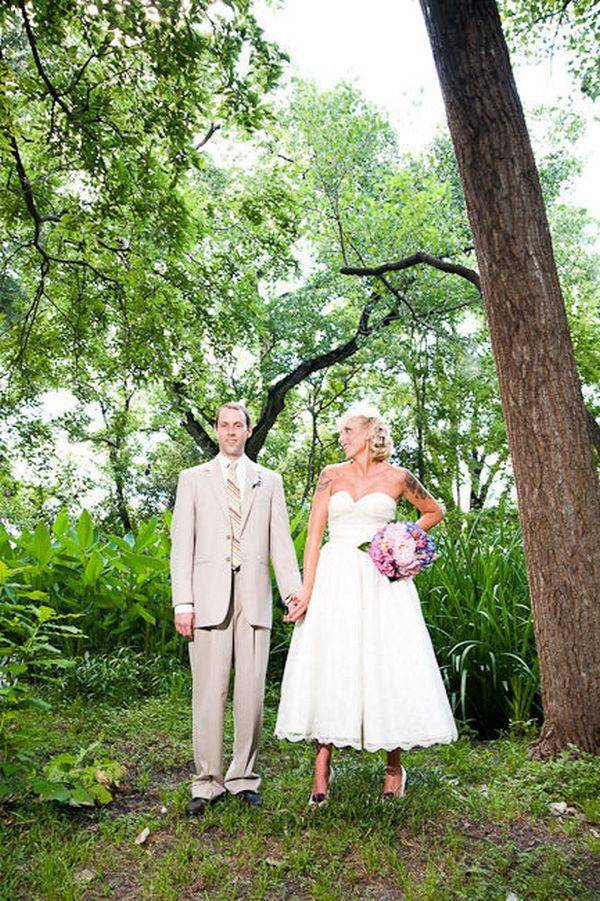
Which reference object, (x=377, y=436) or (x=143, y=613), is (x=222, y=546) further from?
(x=143, y=613)

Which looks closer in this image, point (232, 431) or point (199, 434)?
point (232, 431)

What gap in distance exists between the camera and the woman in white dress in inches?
165

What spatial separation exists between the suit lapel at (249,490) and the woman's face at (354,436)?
501 mm

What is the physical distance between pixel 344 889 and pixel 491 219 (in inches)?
146

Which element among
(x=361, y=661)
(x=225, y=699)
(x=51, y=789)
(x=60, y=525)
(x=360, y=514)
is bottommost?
(x=51, y=789)

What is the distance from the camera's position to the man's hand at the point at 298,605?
441 centimetres

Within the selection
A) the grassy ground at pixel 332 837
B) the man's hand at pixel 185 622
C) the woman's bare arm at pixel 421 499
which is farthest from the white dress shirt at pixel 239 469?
the grassy ground at pixel 332 837

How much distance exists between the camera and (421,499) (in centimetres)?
457

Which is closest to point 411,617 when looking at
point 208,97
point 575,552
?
point 575,552

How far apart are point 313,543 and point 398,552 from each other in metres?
0.47

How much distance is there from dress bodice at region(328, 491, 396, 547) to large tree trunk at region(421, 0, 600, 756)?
109 centimetres

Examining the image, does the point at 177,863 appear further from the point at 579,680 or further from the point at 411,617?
the point at 579,680

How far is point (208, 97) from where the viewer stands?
752 centimetres

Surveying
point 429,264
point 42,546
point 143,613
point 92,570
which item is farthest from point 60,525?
point 429,264
